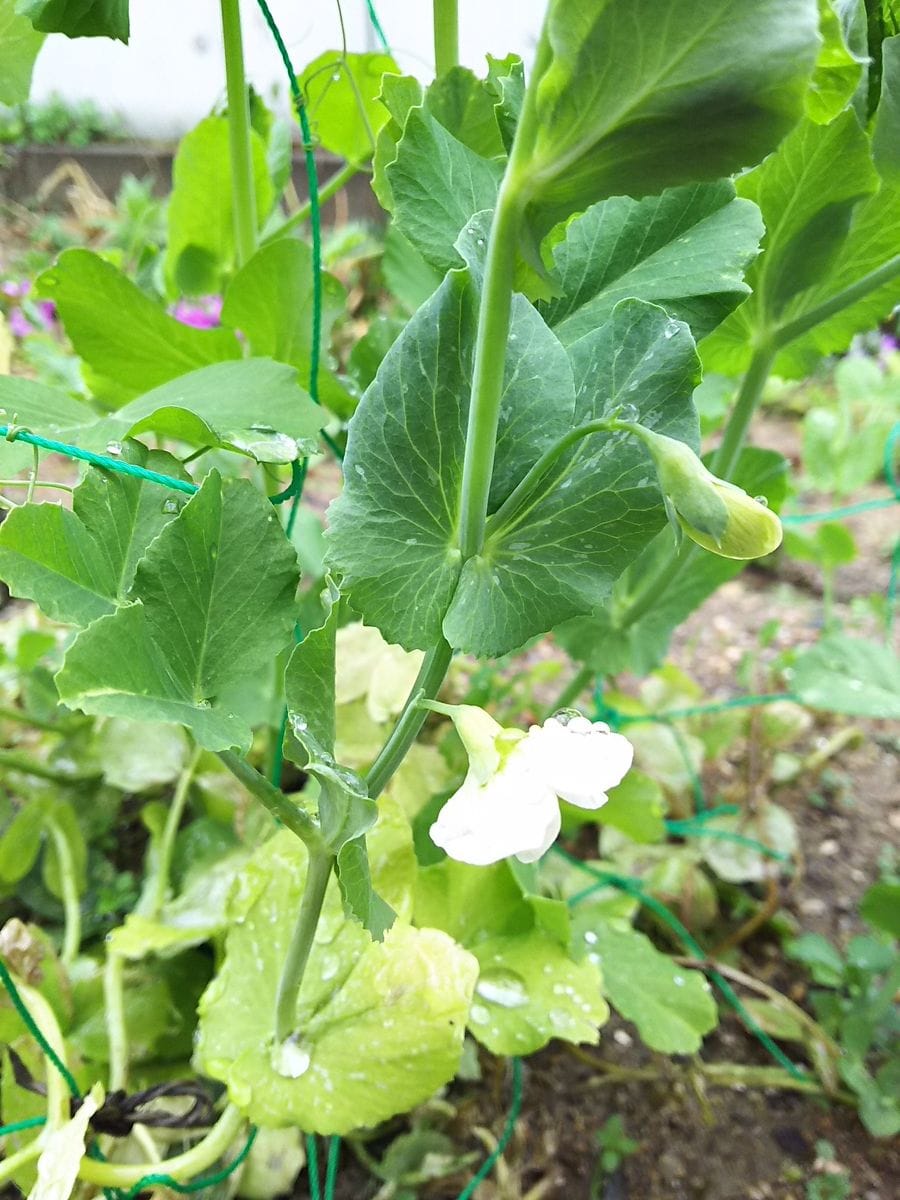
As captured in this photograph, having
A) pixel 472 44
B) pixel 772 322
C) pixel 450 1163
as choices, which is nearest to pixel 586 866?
pixel 450 1163

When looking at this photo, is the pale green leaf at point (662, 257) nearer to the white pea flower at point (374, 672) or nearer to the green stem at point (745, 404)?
the green stem at point (745, 404)

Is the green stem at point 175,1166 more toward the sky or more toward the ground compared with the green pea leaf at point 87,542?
more toward the ground

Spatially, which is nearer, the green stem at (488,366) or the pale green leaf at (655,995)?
the green stem at (488,366)

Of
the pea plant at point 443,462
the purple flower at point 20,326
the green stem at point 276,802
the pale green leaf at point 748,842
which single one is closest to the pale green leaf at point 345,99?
the pea plant at point 443,462

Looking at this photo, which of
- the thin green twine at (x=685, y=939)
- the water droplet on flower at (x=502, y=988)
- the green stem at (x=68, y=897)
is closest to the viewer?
the water droplet on flower at (x=502, y=988)

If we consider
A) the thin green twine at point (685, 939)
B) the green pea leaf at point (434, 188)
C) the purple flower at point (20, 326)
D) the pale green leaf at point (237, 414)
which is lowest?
the thin green twine at point (685, 939)

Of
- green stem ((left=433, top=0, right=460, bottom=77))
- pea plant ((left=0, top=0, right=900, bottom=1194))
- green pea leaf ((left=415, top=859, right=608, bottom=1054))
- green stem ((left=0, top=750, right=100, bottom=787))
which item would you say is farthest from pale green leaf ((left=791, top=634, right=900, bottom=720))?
green stem ((left=0, top=750, right=100, bottom=787))
